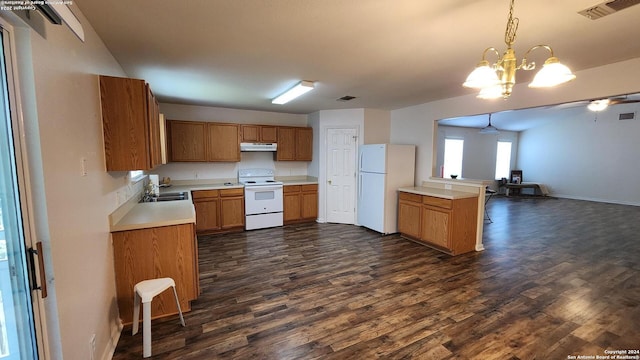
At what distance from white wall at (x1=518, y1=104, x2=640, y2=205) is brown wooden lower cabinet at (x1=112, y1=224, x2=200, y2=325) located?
11.6 meters

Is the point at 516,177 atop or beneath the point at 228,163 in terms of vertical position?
beneath

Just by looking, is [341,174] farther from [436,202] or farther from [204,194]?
[204,194]

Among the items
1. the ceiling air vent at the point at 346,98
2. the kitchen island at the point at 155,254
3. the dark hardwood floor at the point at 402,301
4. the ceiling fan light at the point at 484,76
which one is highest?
the ceiling air vent at the point at 346,98

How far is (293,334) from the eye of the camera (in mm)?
2143

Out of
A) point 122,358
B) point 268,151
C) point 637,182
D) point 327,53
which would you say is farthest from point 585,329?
point 637,182

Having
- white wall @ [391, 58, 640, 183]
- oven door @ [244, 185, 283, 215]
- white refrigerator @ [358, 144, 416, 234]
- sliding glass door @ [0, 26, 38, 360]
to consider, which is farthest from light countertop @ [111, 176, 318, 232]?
white wall @ [391, 58, 640, 183]

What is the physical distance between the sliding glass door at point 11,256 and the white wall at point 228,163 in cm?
416

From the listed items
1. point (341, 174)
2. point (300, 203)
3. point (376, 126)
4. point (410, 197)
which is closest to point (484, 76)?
point (410, 197)

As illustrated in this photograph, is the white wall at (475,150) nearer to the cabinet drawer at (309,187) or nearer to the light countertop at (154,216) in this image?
the cabinet drawer at (309,187)

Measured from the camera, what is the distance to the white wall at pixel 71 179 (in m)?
1.17

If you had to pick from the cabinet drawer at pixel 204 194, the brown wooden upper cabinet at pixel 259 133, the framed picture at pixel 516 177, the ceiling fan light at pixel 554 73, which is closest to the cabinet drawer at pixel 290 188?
the brown wooden upper cabinet at pixel 259 133

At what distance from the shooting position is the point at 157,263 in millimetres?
2281

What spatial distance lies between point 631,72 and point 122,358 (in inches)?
203

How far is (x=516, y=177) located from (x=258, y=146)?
32.2ft
